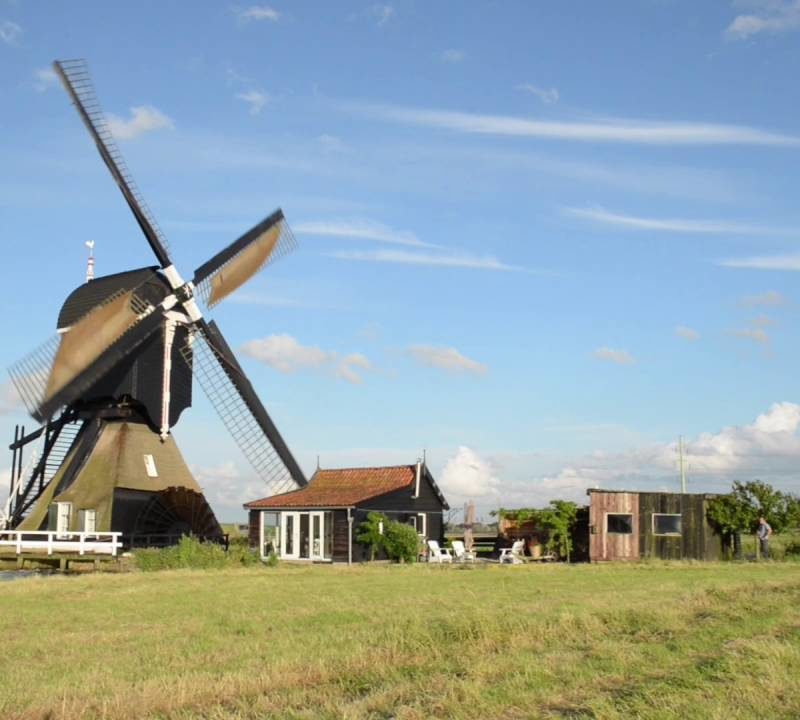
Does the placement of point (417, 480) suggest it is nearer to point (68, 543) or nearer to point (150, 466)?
point (150, 466)

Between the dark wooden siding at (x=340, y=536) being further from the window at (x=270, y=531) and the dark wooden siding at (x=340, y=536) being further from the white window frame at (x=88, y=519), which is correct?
the white window frame at (x=88, y=519)

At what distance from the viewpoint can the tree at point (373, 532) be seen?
35812 mm

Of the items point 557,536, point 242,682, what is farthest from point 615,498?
point 242,682

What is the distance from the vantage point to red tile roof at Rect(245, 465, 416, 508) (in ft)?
121

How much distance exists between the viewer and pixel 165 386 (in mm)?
35094

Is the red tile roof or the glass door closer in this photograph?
the red tile roof

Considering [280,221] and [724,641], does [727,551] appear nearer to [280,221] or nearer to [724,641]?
[280,221]

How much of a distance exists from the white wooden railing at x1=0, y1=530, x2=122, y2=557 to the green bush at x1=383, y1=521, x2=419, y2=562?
936 centimetres

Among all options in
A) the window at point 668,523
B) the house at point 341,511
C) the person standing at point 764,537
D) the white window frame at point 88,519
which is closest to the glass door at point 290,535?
the house at point 341,511

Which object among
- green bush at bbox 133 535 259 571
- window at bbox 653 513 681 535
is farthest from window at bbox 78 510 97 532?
window at bbox 653 513 681 535

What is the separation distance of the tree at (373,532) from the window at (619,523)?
8.07 m

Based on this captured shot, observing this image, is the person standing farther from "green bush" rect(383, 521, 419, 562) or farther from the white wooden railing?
the white wooden railing

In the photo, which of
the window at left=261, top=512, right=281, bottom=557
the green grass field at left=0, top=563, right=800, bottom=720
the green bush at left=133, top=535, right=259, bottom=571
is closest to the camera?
the green grass field at left=0, top=563, right=800, bottom=720

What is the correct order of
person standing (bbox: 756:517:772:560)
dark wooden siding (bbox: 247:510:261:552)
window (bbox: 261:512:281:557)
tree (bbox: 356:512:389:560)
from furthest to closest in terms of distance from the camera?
dark wooden siding (bbox: 247:510:261:552) → window (bbox: 261:512:281:557) → tree (bbox: 356:512:389:560) → person standing (bbox: 756:517:772:560)
